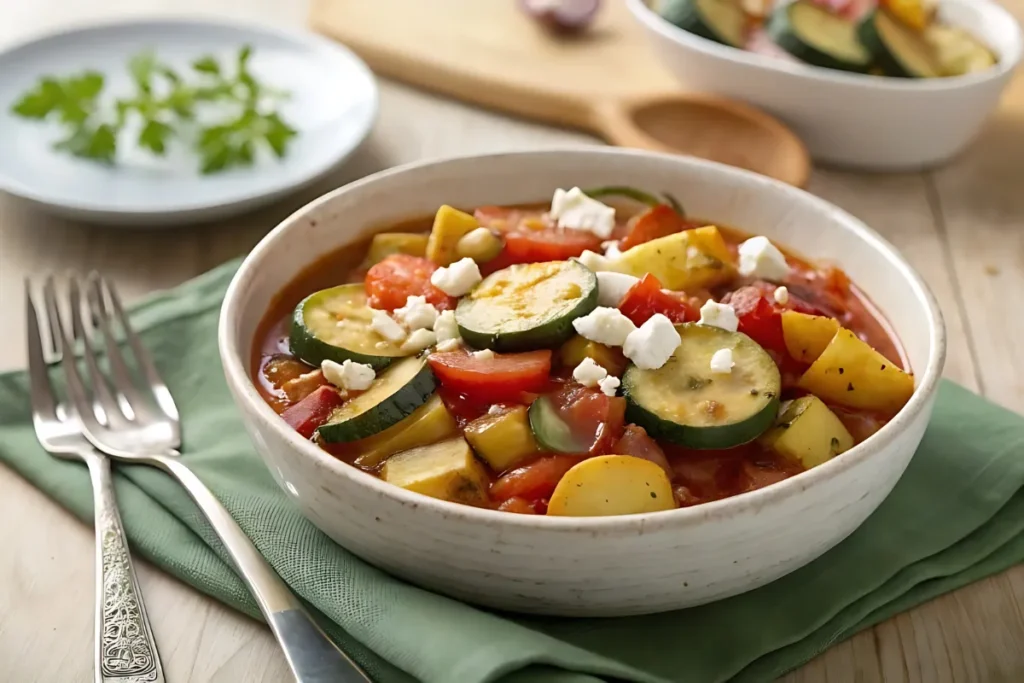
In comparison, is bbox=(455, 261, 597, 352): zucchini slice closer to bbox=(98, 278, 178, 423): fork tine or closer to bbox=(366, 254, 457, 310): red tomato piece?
bbox=(366, 254, 457, 310): red tomato piece

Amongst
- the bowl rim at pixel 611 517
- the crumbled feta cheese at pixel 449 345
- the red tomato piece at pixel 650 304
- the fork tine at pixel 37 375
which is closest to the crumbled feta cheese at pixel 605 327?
the red tomato piece at pixel 650 304

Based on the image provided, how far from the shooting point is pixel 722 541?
187 cm

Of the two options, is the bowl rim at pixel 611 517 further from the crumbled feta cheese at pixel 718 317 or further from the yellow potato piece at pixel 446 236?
the crumbled feta cheese at pixel 718 317

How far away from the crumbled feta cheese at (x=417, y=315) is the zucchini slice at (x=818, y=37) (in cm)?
195

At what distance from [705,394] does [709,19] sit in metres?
2.15

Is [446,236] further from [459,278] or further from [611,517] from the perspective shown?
[611,517]

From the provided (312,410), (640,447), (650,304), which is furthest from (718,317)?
(312,410)

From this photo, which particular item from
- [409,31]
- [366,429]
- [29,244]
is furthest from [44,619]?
[409,31]

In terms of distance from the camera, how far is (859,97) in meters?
3.67

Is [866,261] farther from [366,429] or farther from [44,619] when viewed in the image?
[44,619]

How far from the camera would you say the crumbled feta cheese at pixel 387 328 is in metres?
2.39

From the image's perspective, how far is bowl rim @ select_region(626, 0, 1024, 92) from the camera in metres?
3.63

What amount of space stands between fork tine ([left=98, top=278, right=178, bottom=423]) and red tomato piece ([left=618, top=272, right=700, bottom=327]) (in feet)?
3.51

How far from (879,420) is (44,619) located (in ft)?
5.48
